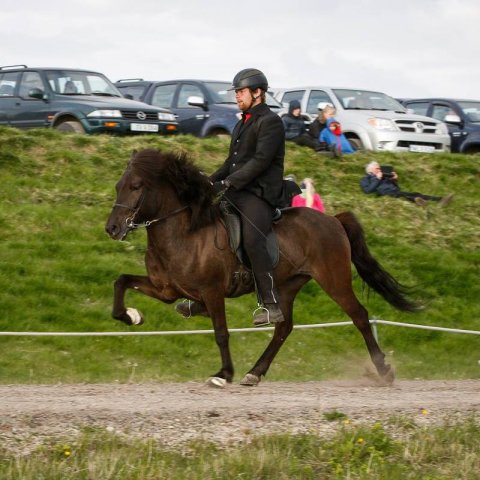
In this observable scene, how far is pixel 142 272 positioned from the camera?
58.3ft

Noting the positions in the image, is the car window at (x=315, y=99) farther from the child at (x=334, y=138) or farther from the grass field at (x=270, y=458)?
the grass field at (x=270, y=458)

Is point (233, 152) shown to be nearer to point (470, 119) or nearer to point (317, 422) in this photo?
point (317, 422)

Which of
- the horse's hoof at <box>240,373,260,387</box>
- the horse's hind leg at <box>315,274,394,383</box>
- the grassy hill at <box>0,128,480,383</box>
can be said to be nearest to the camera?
the horse's hoof at <box>240,373,260,387</box>

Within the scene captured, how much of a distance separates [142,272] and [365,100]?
10561mm

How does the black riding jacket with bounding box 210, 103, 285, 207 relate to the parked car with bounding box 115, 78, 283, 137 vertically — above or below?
above

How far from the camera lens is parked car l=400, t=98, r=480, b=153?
1093 inches

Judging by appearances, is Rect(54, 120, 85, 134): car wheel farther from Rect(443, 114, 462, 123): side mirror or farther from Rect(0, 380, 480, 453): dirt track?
Rect(0, 380, 480, 453): dirt track

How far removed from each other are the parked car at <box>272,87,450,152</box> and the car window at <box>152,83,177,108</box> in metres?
2.63

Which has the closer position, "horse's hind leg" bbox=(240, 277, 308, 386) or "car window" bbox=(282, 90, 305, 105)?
"horse's hind leg" bbox=(240, 277, 308, 386)

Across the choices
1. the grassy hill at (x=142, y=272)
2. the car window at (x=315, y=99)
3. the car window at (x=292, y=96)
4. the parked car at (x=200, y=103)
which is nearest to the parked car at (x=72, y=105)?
the grassy hill at (x=142, y=272)

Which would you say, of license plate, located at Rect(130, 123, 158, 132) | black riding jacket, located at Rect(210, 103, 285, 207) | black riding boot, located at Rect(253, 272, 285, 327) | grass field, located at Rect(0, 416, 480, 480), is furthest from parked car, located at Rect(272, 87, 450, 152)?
grass field, located at Rect(0, 416, 480, 480)

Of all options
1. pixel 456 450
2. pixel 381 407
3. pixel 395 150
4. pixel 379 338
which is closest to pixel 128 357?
pixel 379 338

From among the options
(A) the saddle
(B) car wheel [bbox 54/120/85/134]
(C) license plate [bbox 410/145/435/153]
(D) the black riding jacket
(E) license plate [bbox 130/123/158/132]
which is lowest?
(C) license plate [bbox 410/145/435/153]

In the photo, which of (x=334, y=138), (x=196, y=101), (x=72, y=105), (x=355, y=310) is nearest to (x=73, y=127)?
(x=72, y=105)
